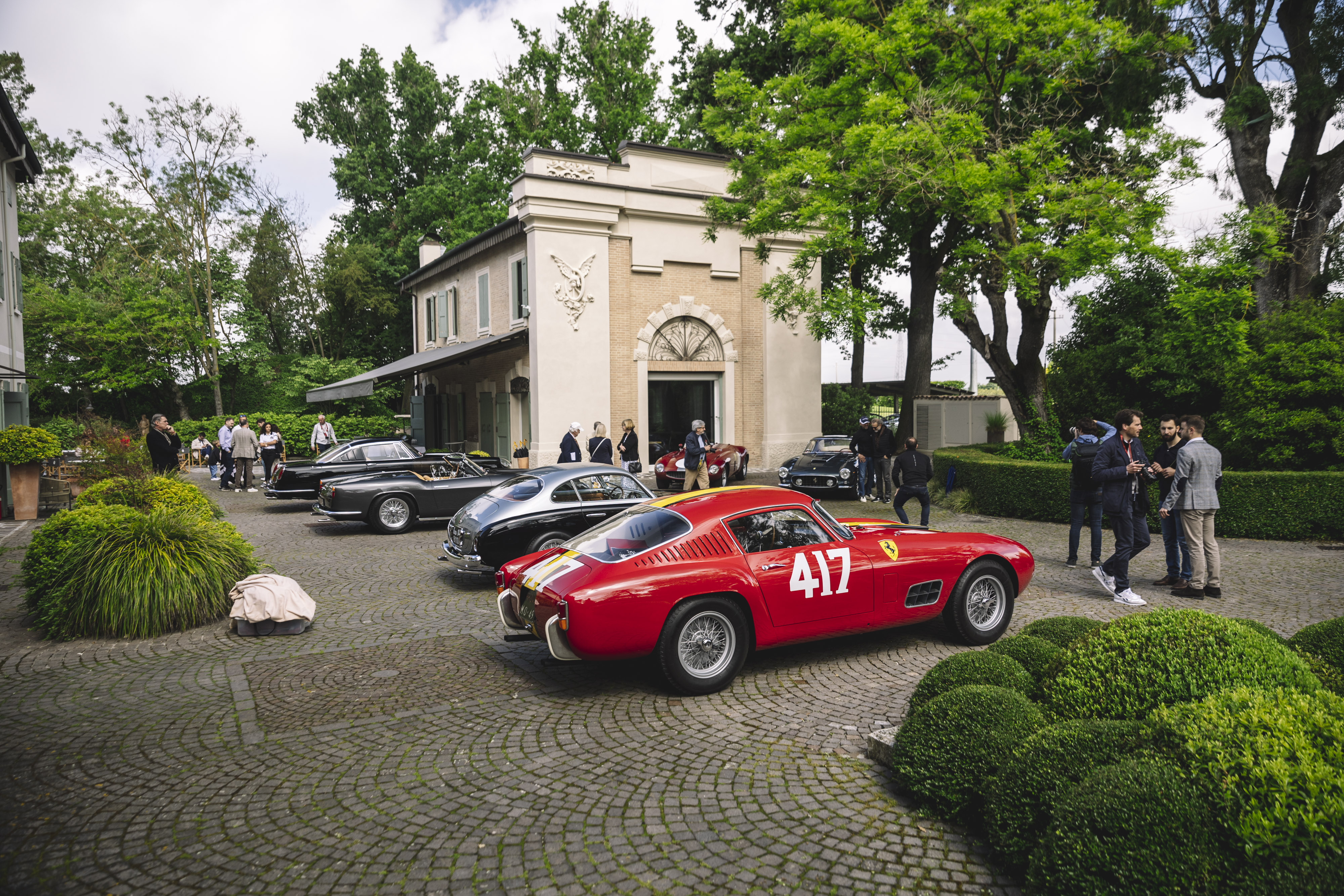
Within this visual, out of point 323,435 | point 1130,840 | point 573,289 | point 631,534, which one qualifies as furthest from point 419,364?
point 1130,840

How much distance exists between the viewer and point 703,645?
5.39 m

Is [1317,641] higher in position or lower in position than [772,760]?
higher

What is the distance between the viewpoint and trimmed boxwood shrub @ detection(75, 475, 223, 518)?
959 cm

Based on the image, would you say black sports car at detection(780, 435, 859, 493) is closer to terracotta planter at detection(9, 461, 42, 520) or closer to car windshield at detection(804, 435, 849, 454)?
car windshield at detection(804, 435, 849, 454)

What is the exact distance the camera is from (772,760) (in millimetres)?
4301

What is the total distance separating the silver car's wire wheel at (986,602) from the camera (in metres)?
6.39

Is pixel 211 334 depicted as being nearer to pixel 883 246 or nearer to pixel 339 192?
pixel 339 192

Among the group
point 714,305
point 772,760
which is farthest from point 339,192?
point 772,760

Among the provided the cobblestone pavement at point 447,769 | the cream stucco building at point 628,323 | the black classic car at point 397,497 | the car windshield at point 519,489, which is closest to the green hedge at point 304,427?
the cream stucco building at point 628,323

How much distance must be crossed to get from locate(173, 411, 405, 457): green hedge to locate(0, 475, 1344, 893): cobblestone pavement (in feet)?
72.7

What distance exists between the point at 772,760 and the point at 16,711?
508 cm

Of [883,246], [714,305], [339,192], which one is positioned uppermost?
[339,192]

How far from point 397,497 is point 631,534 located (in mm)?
8058

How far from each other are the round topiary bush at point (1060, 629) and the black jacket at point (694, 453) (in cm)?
1057
